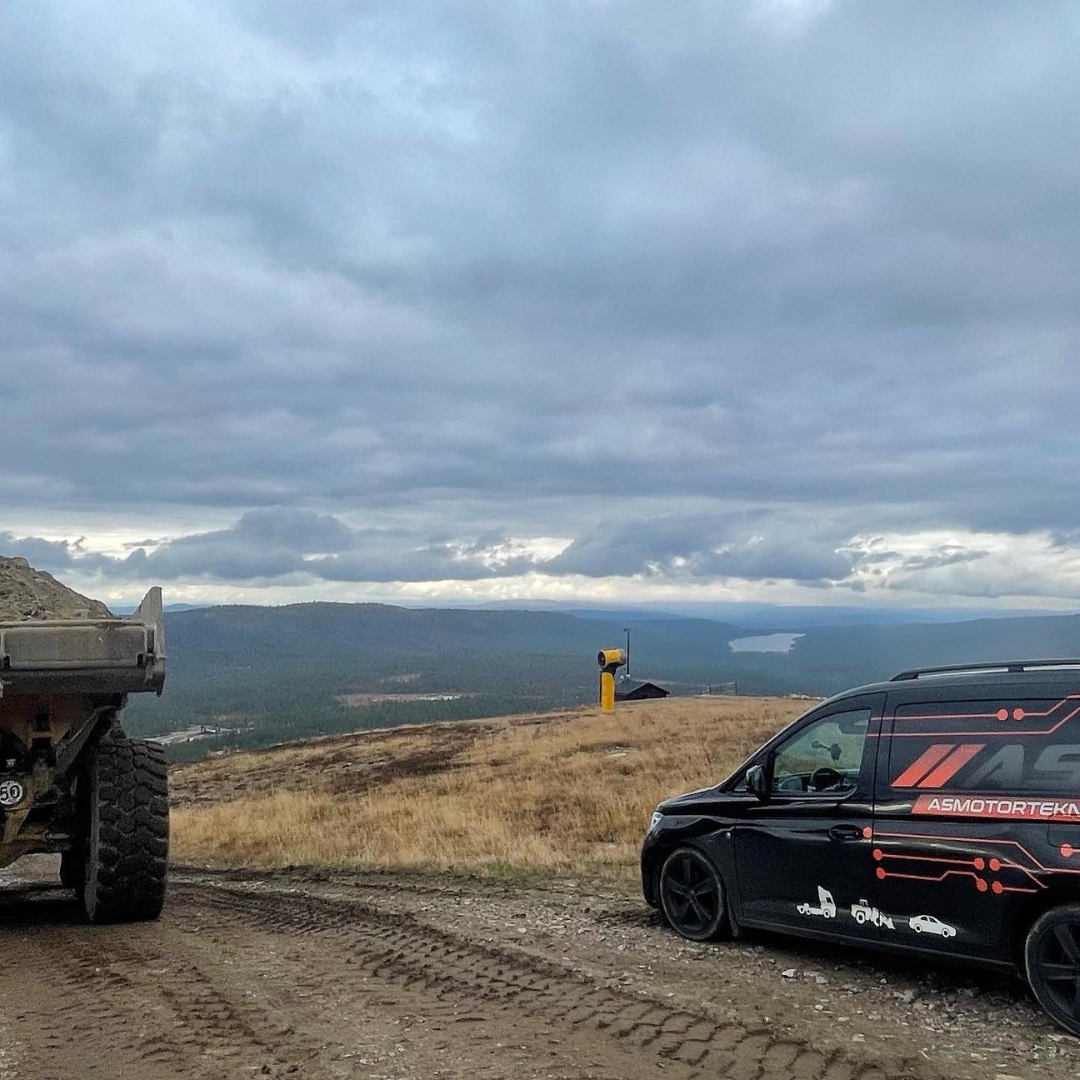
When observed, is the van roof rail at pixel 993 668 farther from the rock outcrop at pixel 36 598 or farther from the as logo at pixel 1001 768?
the rock outcrop at pixel 36 598

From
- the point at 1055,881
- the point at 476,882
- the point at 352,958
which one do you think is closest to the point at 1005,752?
the point at 1055,881

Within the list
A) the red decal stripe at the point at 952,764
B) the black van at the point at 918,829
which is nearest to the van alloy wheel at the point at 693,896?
the black van at the point at 918,829

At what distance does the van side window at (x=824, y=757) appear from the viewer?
7141mm

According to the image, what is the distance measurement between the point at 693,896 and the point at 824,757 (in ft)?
4.79

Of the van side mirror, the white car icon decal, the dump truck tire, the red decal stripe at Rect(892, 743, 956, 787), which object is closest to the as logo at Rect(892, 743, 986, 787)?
the red decal stripe at Rect(892, 743, 956, 787)

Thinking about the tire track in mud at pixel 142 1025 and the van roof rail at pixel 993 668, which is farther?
the van roof rail at pixel 993 668

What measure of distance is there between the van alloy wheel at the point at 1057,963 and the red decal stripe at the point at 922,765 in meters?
1.02

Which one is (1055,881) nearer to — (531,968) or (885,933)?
(885,933)

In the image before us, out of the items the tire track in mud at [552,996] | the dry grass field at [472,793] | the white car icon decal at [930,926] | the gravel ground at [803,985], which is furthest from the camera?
the dry grass field at [472,793]

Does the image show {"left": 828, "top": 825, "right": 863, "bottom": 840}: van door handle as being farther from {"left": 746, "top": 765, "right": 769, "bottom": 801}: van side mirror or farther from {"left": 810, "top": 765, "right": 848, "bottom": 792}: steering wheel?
{"left": 746, "top": 765, "right": 769, "bottom": 801}: van side mirror

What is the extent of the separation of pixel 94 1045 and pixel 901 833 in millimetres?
4570

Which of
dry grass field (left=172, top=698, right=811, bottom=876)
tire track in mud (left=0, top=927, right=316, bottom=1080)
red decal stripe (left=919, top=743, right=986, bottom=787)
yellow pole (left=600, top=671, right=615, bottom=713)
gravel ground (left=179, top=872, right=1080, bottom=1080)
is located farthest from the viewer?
yellow pole (left=600, top=671, right=615, bottom=713)

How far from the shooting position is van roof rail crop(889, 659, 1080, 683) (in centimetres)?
637

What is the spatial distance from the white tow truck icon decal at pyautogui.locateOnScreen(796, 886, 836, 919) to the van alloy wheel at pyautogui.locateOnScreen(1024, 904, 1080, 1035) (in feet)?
4.28
